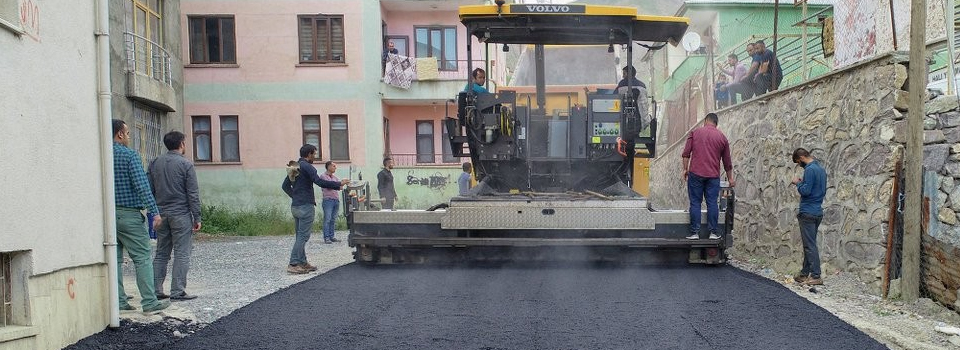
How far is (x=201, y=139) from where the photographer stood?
830 inches

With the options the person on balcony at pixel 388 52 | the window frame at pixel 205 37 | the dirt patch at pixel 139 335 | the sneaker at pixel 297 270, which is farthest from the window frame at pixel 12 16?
the window frame at pixel 205 37

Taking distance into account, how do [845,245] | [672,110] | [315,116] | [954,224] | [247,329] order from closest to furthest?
[247,329] < [954,224] < [845,245] < [672,110] < [315,116]

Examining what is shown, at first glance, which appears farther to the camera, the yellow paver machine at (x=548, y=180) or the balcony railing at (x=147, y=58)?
the balcony railing at (x=147, y=58)

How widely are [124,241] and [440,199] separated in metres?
15.4

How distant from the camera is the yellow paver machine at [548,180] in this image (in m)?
8.09

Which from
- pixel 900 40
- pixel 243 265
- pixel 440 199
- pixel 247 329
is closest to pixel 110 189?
pixel 247 329

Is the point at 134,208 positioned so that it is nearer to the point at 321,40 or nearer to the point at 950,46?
the point at 950,46

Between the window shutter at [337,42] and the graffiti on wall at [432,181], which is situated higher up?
the window shutter at [337,42]

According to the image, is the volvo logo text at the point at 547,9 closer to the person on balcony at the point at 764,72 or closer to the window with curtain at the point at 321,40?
the person on balcony at the point at 764,72

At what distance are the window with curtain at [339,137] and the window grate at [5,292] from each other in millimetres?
16614

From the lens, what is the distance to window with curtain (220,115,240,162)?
68.8ft

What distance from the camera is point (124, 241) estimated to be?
235 inches

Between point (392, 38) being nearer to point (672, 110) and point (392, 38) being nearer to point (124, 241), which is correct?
point (672, 110)

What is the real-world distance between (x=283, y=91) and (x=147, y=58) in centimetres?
591
